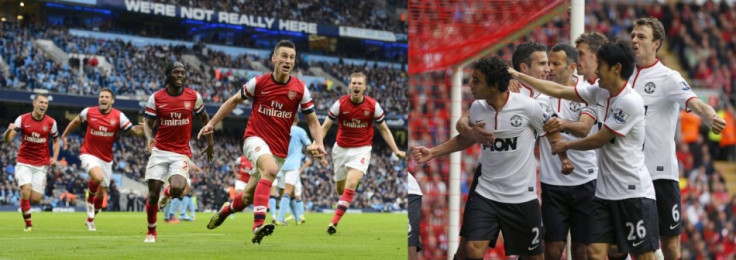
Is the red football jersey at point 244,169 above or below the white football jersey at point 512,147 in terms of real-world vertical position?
below

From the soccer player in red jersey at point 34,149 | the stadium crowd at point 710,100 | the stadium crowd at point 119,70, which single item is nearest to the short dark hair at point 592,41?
the stadium crowd at point 710,100

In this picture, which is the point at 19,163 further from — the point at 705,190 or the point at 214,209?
the point at 214,209

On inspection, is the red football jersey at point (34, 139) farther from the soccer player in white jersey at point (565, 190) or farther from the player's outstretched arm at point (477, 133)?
the player's outstretched arm at point (477, 133)

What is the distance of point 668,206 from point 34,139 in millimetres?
11187

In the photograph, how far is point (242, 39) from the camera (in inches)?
1849

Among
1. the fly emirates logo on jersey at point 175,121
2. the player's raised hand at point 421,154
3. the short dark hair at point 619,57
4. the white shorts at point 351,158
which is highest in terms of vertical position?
the short dark hair at point 619,57

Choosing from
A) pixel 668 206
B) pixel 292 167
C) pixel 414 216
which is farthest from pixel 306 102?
pixel 292 167

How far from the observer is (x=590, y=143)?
18.6 ft

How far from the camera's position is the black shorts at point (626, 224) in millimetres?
5711

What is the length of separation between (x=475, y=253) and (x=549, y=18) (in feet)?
10.3

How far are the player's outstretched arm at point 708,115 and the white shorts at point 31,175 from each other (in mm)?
11292

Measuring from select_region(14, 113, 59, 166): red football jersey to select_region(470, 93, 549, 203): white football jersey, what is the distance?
34.7ft

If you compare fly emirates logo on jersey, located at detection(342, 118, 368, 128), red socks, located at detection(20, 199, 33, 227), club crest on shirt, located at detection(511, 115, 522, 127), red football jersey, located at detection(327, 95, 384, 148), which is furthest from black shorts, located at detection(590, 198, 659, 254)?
red socks, located at detection(20, 199, 33, 227)

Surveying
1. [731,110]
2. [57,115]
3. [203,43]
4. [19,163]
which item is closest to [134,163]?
[57,115]
